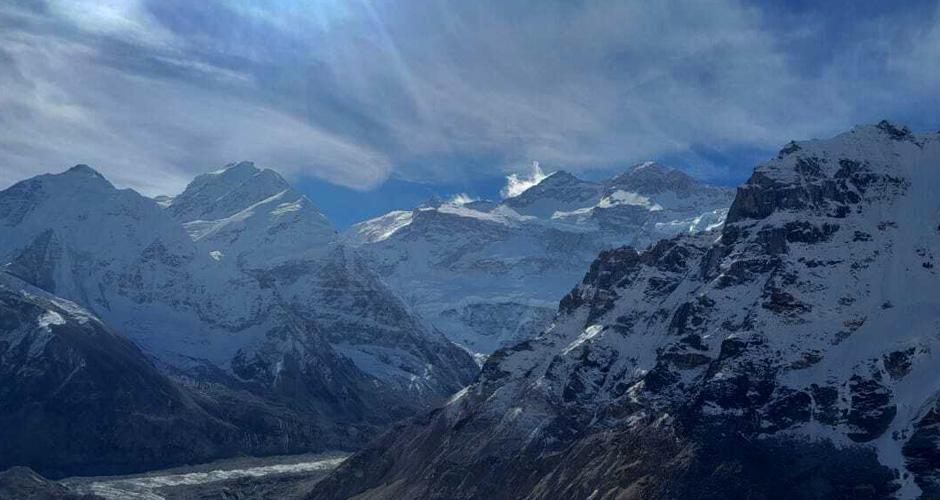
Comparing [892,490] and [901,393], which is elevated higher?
[901,393]

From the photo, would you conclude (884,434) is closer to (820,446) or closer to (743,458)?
(820,446)

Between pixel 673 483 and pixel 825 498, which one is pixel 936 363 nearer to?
pixel 825 498

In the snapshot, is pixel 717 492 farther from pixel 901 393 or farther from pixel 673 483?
pixel 901 393

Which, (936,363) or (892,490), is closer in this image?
(892,490)

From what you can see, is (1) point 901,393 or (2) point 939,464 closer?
(2) point 939,464

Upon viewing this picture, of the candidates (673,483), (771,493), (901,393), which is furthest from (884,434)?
(673,483)

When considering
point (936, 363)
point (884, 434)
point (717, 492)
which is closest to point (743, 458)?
point (717, 492)

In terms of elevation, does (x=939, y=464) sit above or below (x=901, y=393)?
below
